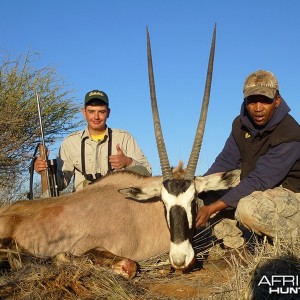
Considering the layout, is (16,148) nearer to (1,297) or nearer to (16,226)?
(16,226)

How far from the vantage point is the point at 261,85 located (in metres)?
4.80

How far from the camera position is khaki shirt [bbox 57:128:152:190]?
6723mm

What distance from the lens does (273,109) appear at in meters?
4.85

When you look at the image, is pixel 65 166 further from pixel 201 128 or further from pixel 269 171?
pixel 269 171

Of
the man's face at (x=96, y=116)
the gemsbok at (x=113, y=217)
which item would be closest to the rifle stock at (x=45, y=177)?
the man's face at (x=96, y=116)

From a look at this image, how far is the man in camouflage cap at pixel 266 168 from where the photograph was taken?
4.41 metres

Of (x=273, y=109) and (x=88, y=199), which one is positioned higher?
(x=273, y=109)

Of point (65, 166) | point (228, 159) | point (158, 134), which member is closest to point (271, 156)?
point (228, 159)

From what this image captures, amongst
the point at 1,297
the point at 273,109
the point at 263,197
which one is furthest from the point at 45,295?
the point at 273,109

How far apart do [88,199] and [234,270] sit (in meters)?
2.06

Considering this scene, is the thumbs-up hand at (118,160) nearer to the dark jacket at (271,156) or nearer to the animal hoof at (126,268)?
the dark jacket at (271,156)

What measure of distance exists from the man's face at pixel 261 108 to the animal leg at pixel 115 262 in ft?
5.72

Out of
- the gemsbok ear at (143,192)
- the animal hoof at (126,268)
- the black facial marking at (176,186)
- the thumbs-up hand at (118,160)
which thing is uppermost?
the thumbs-up hand at (118,160)

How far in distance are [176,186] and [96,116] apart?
249cm
